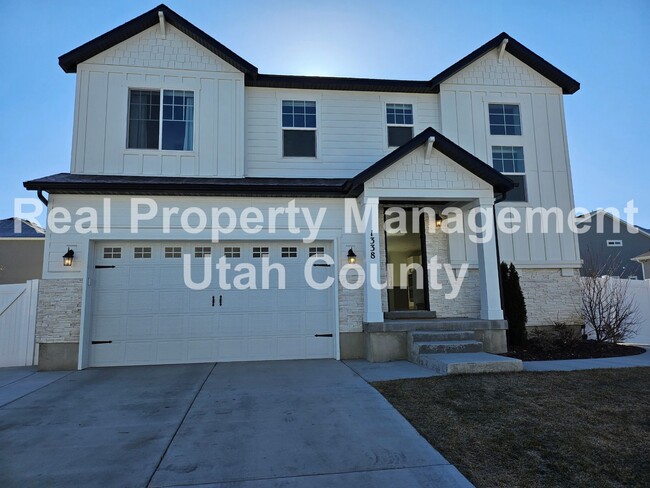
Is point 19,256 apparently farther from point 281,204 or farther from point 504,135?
point 504,135

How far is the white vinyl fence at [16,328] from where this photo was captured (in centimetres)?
826

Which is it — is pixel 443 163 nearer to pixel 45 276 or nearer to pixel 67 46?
Answer: pixel 45 276

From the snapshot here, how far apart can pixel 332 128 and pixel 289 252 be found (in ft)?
11.3

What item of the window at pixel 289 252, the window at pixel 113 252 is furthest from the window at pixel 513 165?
the window at pixel 113 252

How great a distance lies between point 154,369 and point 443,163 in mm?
7191

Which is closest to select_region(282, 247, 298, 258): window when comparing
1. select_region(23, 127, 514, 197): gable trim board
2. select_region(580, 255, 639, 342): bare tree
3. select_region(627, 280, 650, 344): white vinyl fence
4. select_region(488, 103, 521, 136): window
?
select_region(23, 127, 514, 197): gable trim board

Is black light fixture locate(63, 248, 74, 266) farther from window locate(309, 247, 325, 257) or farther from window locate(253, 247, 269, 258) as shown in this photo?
window locate(309, 247, 325, 257)

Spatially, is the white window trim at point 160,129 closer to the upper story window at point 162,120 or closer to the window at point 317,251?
the upper story window at point 162,120

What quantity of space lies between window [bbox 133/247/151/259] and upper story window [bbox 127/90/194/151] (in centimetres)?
243

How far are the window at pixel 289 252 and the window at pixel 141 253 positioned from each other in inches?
111

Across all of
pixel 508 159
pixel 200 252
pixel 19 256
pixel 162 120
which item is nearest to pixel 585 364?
pixel 508 159

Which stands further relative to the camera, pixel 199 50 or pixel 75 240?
pixel 199 50

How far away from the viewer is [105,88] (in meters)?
8.98

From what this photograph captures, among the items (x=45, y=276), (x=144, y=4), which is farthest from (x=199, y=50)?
(x=45, y=276)
